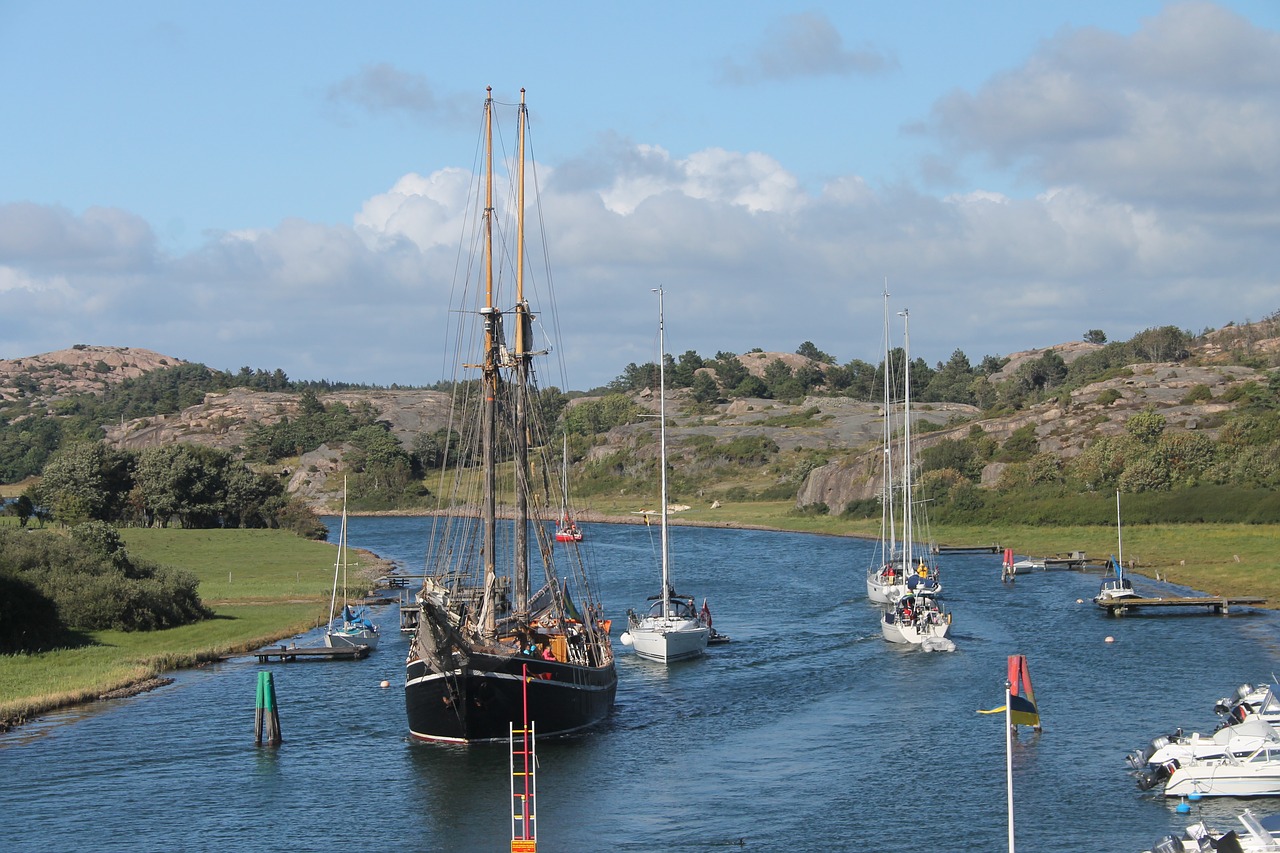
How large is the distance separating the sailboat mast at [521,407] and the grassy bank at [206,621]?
20.5 metres

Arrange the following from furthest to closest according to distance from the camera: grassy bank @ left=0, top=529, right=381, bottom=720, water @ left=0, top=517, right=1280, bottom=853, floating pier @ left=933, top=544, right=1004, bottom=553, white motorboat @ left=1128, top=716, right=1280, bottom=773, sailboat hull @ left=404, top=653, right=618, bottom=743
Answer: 1. floating pier @ left=933, top=544, right=1004, bottom=553
2. grassy bank @ left=0, top=529, right=381, bottom=720
3. sailboat hull @ left=404, top=653, right=618, bottom=743
4. white motorboat @ left=1128, top=716, right=1280, bottom=773
5. water @ left=0, top=517, right=1280, bottom=853

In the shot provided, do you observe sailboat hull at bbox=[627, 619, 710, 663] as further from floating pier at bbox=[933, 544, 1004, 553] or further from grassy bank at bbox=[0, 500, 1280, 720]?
floating pier at bbox=[933, 544, 1004, 553]

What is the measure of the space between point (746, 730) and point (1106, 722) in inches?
566

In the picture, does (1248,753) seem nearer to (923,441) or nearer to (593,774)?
(593,774)

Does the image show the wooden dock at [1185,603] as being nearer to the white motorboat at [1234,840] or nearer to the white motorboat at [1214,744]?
the white motorboat at [1214,744]

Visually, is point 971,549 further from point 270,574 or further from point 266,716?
point 266,716

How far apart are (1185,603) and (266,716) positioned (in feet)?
187

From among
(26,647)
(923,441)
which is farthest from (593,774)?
(923,441)

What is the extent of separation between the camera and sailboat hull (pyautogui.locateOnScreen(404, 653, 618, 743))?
Answer: 5119 cm

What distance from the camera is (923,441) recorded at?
180625mm

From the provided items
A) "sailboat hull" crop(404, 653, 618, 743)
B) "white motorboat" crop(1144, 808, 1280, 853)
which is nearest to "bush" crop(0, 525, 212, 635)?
"sailboat hull" crop(404, 653, 618, 743)

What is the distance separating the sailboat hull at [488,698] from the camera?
2015 inches

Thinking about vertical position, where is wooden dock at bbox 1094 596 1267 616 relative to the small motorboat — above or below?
above

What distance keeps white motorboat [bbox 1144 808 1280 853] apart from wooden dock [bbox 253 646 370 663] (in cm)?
4972
